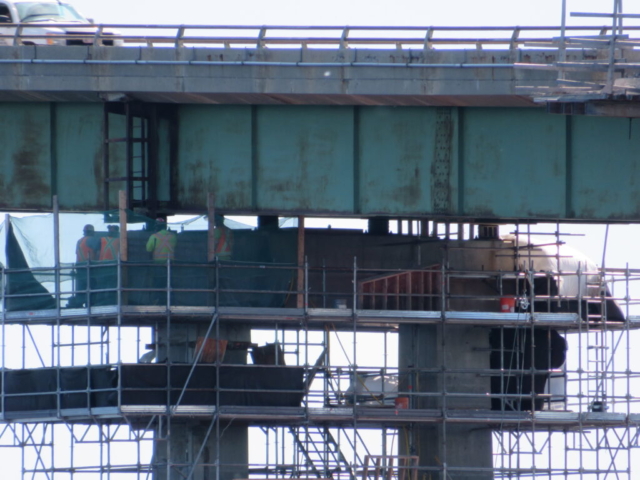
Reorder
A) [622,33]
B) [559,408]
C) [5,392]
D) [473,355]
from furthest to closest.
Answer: [559,408] → [473,355] → [5,392] → [622,33]

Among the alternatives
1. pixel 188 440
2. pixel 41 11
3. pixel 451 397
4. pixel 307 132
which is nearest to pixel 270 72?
pixel 307 132

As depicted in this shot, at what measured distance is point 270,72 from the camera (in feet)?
126

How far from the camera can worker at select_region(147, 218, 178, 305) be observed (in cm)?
3825

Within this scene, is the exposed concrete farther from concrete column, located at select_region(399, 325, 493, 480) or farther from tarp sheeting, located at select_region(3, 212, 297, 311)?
concrete column, located at select_region(399, 325, 493, 480)

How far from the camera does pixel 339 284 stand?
4147cm

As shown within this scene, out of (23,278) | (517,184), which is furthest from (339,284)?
(23,278)

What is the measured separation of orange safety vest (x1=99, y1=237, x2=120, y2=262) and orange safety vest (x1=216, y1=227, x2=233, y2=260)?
242 centimetres

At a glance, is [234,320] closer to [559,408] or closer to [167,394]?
[167,394]

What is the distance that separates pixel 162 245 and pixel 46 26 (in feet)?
20.3

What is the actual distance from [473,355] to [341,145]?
672cm

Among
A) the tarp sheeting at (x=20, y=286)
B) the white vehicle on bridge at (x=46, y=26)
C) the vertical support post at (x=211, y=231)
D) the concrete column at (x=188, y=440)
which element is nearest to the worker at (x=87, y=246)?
the tarp sheeting at (x=20, y=286)

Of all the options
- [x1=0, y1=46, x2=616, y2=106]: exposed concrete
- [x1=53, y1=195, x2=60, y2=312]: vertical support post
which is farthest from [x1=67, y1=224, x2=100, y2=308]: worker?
[x1=0, y1=46, x2=616, y2=106]: exposed concrete

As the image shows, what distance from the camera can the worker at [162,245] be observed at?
126ft

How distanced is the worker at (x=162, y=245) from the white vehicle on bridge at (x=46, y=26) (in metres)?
4.71
